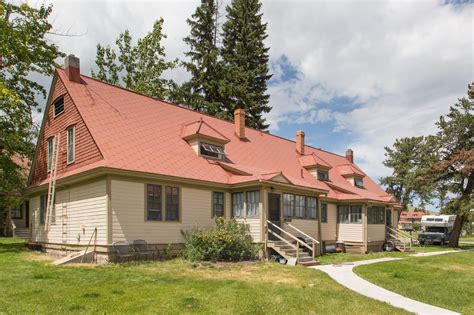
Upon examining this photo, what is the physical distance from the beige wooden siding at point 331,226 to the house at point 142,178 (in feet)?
5.78

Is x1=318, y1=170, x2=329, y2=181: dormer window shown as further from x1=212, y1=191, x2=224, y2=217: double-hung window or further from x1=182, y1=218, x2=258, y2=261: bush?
x1=182, y1=218, x2=258, y2=261: bush

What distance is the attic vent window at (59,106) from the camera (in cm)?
2018

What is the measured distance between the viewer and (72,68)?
19.8 meters

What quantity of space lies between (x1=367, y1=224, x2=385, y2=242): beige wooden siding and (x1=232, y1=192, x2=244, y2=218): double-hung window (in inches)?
426

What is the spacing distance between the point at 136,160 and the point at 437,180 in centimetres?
2738

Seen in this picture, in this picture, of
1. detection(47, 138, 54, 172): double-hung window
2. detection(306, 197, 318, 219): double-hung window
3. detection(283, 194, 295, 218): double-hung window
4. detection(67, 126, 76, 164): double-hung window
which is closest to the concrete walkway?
detection(283, 194, 295, 218): double-hung window

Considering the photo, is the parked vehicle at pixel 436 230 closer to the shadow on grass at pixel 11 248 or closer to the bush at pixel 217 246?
the bush at pixel 217 246

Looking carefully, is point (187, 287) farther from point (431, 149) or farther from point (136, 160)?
point (431, 149)

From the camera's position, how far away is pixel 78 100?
737 inches

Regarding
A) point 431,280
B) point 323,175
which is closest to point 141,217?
point 431,280

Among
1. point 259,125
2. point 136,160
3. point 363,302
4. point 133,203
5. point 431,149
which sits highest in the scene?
point 259,125

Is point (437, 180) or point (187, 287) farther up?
point (437, 180)

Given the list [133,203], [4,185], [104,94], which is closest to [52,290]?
[133,203]

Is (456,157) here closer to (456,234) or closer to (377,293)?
(456,234)
